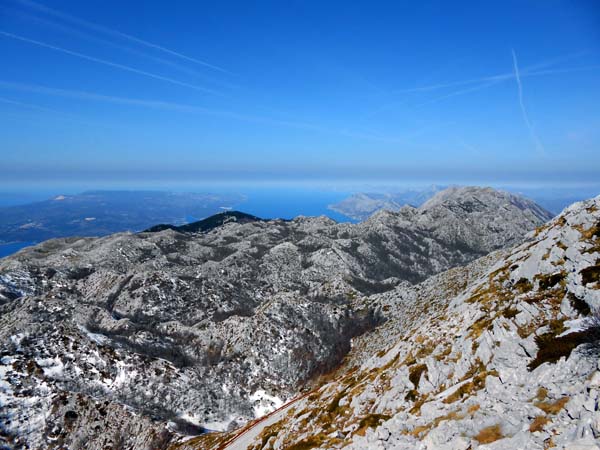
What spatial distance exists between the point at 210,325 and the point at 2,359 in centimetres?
8757

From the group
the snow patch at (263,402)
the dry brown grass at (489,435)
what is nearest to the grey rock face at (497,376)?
the dry brown grass at (489,435)

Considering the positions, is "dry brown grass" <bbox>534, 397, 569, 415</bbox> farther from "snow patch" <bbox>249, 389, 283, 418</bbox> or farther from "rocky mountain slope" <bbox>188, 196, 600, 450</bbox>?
"snow patch" <bbox>249, 389, 283, 418</bbox>

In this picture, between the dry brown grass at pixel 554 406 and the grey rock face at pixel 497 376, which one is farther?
the grey rock face at pixel 497 376

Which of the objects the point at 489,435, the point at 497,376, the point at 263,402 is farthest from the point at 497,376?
the point at 263,402

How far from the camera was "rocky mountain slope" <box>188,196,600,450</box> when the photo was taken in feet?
97.8

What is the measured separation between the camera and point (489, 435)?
31.2m

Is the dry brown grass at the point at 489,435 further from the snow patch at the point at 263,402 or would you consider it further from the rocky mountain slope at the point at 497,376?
the snow patch at the point at 263,402

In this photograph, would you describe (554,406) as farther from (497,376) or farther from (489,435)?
(497,376)

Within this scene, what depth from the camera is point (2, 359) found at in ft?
442

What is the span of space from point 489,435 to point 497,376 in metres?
9.82

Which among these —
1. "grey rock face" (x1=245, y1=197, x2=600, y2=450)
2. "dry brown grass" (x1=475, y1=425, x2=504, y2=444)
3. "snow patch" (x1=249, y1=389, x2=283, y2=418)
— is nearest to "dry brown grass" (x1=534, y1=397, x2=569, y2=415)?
"grey rock face" (x1=245, y1=197, x2=600, y2=450)

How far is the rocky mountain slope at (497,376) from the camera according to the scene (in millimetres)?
29812

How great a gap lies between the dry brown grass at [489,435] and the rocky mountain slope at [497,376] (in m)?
0.09

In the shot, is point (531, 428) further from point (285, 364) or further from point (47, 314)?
point (47, 314)
